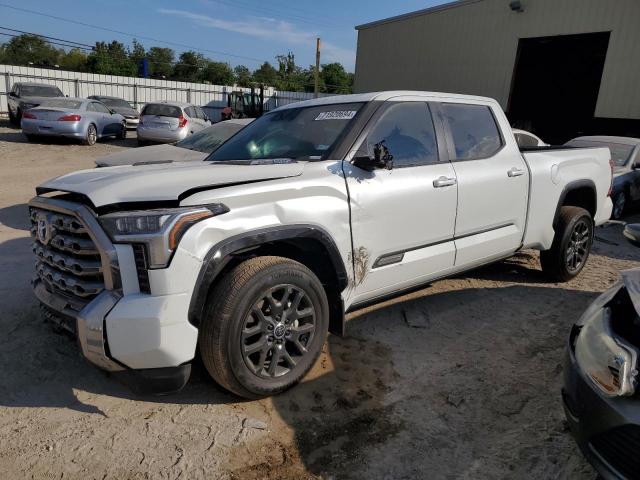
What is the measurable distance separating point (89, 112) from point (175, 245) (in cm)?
1492

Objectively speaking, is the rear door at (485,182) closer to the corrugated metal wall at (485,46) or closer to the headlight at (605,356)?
the headlight at (605,356)

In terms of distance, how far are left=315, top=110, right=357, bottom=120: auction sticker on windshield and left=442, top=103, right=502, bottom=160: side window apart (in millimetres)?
899

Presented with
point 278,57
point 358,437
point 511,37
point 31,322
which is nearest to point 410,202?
point 358,437

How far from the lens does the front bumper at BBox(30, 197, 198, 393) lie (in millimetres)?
2410

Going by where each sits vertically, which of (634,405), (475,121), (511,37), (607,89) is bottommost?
(634,405)

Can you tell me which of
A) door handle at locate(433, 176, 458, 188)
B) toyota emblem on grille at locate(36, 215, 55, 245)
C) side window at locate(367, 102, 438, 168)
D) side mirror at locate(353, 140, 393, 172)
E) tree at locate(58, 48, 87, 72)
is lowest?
toyota emblem on grille at locate(36, 215, 55, 245)

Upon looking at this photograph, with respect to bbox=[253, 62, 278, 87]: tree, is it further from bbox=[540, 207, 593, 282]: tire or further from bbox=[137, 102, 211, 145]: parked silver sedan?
bbox=[540, 207, 593, 282]: tire

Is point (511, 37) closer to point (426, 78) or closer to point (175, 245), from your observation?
point (426, 78)

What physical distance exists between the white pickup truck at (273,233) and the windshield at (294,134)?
0.05ft

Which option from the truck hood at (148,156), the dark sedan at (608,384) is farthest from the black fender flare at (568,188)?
the truck hood at (148,156)

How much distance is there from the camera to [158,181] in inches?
107

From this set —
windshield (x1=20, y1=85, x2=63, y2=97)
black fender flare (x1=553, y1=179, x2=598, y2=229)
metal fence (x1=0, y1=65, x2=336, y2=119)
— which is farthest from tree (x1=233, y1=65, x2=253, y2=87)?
black fender flare (x1=553, y1=179, x2=598, y2=229)

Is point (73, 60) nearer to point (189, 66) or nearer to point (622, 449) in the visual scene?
point (189, 66)

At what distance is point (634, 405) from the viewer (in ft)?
6.32
